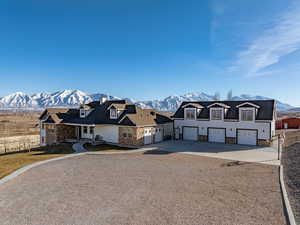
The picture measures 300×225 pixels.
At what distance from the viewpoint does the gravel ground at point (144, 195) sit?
687 centimetres

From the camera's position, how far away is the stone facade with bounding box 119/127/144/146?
883 inches

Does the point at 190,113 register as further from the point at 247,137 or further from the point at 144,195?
the point at 144,195

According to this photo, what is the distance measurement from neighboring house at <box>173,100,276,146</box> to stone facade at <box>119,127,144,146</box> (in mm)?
6816

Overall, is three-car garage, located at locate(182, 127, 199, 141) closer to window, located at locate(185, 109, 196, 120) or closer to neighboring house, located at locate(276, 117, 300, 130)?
window, located at locate(185, 109, 196, 120)

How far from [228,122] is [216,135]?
2275mm

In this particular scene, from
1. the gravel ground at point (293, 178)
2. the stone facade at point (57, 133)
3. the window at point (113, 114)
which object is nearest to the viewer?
the gravel ground at point (293, 178)

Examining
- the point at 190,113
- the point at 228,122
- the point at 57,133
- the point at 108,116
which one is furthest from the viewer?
the point at 57,133

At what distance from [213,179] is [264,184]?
8.32 ft

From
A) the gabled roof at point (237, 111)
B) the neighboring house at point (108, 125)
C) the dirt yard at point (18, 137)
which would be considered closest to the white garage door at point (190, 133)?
the gabled roof at point (237, 111)

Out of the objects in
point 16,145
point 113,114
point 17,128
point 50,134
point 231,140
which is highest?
point 113,114

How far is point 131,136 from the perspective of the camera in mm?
22828

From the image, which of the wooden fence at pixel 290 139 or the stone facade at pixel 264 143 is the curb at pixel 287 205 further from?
the wooden fence at pixel 290 139

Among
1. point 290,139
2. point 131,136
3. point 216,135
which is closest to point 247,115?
point 216,135

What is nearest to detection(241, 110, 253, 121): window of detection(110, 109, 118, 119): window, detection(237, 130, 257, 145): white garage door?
detection(237, 130, 257, 145): white garage door
